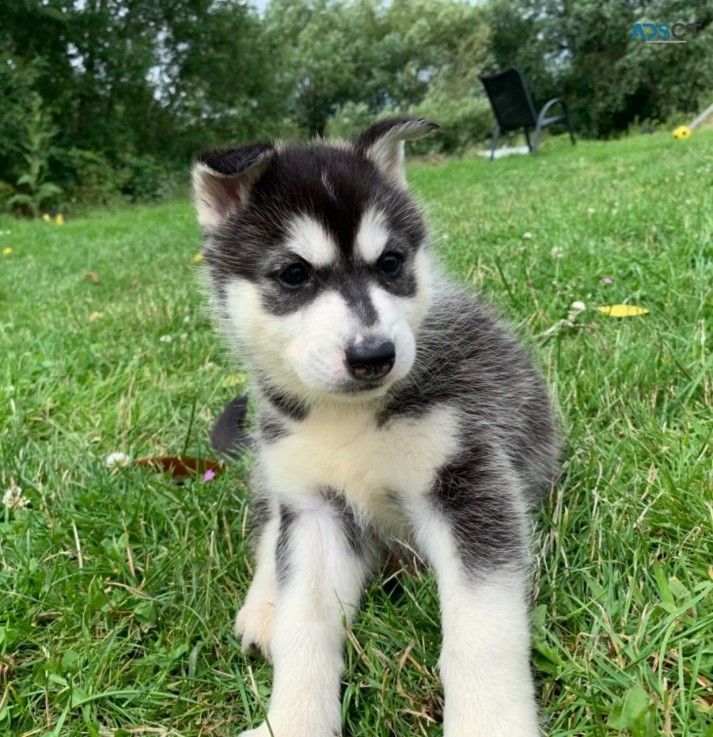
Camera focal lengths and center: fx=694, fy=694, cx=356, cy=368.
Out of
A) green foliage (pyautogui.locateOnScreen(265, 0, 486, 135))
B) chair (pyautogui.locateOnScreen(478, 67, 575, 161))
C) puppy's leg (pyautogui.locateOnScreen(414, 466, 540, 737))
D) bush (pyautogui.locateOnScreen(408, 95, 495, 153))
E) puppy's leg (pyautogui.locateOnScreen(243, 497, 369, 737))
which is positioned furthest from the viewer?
green foliage (pyautogui.locateOnScreen(265, 0, 486, 135))

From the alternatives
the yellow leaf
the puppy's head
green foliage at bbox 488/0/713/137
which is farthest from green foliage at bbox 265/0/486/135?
the puppy's head

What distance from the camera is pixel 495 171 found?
14.1 m

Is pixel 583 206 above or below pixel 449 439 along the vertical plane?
below

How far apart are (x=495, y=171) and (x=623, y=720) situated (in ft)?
45.2

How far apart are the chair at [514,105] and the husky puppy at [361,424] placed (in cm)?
1616

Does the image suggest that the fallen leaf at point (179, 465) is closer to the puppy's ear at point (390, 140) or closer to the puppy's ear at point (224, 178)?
the puppy's ear at point (224, 178)

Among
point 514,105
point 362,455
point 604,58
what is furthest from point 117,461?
point 604,58

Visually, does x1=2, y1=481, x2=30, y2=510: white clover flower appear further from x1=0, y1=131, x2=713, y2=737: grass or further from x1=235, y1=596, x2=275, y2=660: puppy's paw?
x1=235, y1=596, x2=275, y2=660: puppy's paw

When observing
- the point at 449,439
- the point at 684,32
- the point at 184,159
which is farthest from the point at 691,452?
the point at 684,32

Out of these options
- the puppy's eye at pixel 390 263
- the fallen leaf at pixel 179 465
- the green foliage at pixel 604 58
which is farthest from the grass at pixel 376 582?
the green foliage at pixel 604 58

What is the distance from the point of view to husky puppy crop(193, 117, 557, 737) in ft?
5.77

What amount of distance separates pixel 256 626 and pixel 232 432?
127 centimetres

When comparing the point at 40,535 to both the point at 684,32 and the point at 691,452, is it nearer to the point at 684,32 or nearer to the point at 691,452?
the point at 691,452

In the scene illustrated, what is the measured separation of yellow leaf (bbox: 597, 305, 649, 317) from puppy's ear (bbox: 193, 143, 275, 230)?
6.88 ft
